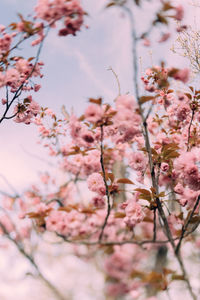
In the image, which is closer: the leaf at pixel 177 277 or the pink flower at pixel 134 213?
the leaf at pixel 177 277

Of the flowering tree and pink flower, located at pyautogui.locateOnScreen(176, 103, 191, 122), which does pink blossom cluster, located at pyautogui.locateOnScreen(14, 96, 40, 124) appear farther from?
pink flower, located at pyautogui.locateOnScreen(176, 103, 191, 122)

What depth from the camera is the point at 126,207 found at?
184 centimetres

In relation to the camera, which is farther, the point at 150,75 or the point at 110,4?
the point at 150,75

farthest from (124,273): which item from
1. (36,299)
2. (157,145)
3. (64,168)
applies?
(36,299)

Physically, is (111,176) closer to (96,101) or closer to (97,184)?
(97,184)

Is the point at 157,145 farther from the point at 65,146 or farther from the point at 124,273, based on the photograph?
the point at 65,146

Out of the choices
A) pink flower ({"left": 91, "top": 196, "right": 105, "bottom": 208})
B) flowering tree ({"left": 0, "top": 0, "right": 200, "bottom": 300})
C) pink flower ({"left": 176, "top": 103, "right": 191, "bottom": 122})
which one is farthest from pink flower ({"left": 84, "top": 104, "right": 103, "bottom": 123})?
pink flower ({"left": 176, "top": 103, "right": 191, "bottom": 122})

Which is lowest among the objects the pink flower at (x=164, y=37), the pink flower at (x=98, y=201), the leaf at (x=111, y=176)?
the pink flower at (x=98, y=201)

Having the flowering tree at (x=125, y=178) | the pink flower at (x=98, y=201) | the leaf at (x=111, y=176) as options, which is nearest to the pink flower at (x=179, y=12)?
the flowering tree at (x=125, y=178)

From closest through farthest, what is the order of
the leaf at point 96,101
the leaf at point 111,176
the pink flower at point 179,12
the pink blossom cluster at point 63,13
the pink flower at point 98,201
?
the leaf at point 96,101 < the pink flower at point 179,12 < the pink blossom cluster at point 63,13 < the leaf at point 111,176 < the pink flower at point 98,201

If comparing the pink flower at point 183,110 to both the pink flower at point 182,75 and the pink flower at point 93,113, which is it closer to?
the pink flower at point 182,75

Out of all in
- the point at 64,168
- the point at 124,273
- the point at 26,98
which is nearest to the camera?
the point at 124,273

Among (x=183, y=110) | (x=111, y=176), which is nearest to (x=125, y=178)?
(x=111, y=176)

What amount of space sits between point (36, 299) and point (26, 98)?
7840 millimetres
